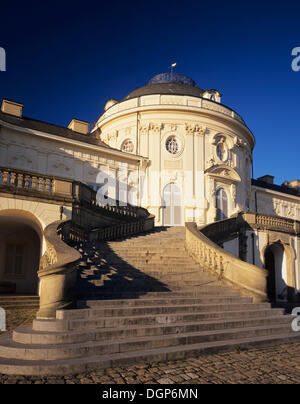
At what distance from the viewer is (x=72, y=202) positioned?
1280cm

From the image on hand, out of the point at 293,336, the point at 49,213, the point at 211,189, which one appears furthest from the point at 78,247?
the point at 211,189

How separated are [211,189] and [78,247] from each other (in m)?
16.8

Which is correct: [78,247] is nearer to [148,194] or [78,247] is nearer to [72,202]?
[72,202]

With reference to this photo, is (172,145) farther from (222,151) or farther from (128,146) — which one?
(222,151)

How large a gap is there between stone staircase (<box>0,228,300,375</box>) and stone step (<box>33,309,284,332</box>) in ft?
0.05

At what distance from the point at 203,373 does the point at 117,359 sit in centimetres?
125

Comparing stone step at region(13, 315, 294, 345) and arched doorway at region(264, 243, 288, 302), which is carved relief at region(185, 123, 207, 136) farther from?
stone step at region(13, 315, 294, 345)

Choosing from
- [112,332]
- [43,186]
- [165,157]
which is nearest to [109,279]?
[112,332]

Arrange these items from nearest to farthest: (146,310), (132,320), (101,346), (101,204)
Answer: (101,346) < (132,320) < (146,310) < (101,204)

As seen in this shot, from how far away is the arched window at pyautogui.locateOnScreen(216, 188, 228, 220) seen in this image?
27.7 meters

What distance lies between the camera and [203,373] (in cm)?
497

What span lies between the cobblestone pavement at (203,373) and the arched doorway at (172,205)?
20184mm

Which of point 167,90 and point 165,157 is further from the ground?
point 167,90
